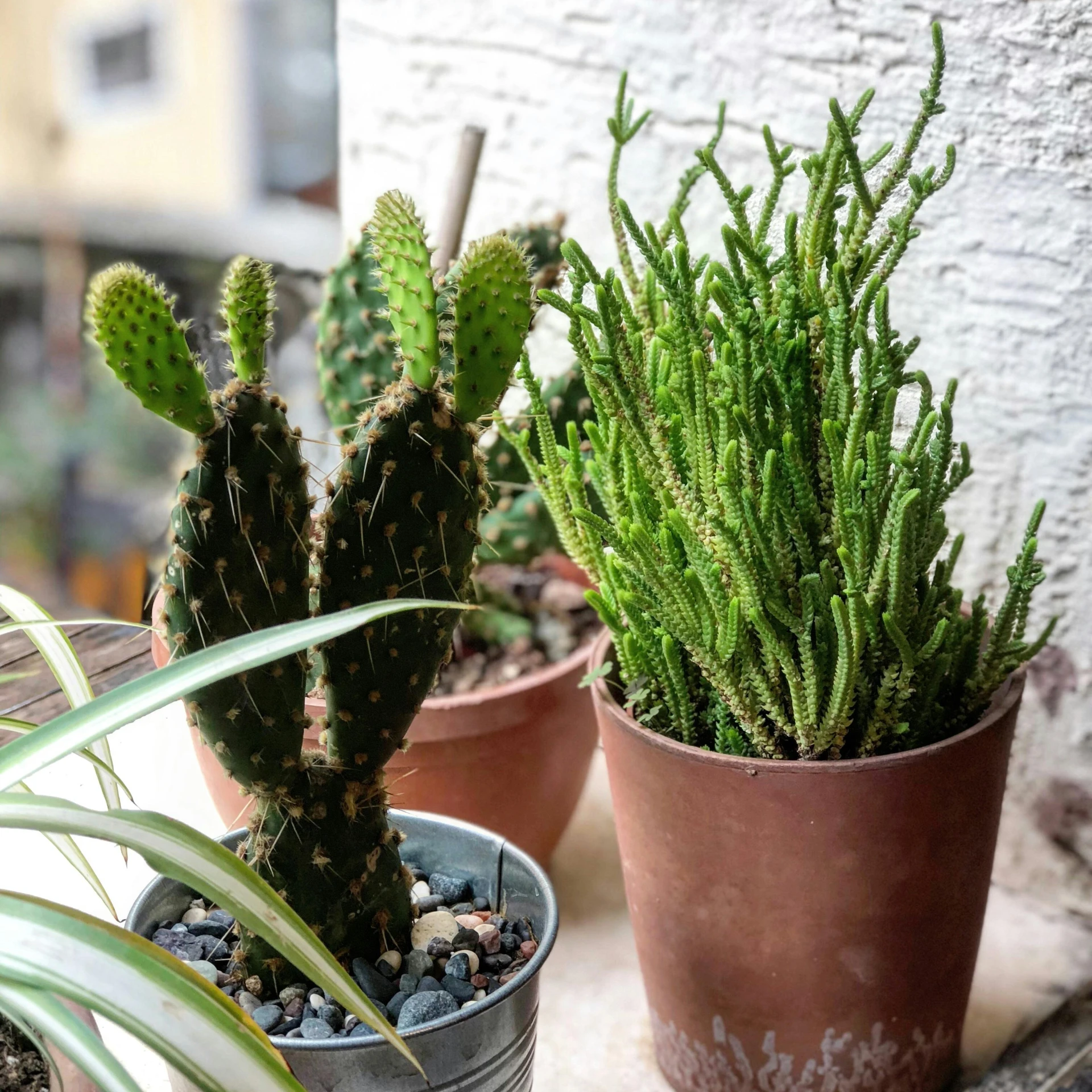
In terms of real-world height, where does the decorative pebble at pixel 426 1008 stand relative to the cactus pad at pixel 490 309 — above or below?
below

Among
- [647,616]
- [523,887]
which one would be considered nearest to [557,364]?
[647,616]

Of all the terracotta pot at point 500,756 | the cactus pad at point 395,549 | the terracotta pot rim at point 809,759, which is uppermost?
the cactus pad at point 395,549

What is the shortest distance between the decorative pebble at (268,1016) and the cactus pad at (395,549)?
0.16 m

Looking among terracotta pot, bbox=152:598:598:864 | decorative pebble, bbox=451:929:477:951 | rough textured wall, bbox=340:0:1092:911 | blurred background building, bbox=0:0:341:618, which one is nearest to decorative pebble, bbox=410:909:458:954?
decorative pebble, bbox=451:929:477:951

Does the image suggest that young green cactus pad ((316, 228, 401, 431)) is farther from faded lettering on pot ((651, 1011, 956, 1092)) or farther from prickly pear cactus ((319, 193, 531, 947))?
faded lettering on pot ((651, 1011, 956, 1092))

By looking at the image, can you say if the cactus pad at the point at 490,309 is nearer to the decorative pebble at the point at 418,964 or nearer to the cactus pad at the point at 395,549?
the cactus pad at the point at 395,549

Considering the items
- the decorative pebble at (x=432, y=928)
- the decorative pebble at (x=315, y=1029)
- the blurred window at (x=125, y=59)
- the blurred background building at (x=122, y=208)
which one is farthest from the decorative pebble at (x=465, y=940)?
Result: the blurred window at (x=125, y=59)

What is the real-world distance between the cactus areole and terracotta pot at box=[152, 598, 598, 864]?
321 mm

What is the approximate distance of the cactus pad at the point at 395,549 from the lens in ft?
2.40

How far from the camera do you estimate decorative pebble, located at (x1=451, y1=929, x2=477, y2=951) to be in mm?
866

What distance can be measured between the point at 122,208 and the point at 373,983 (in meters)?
1.11

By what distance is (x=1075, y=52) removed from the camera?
42.6 inches

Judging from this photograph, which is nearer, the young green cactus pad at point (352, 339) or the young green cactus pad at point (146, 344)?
the young green cactus pad at point (146, 344)

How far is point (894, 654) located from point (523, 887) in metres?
0.32
